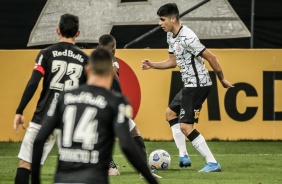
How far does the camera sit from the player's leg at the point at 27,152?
29.0 feet

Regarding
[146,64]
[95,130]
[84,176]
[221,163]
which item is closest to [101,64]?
[95,130]

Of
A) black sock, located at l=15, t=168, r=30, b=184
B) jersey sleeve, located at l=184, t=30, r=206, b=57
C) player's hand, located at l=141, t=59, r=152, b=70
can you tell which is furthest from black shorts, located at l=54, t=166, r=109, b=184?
player's hand, located at l=141, t=59, r=152, b=70

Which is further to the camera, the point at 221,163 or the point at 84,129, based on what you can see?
the point at 221,163

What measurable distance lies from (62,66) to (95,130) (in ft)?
9.36

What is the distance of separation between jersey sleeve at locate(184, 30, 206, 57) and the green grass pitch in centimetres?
163

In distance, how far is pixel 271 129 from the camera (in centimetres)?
1659

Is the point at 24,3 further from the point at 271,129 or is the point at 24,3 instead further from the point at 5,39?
the point at 271,129

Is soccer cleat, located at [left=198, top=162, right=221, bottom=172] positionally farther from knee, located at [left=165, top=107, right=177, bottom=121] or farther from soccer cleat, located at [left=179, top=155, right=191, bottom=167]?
knee, located at [left=165, top=107, right=177, bottom=121]

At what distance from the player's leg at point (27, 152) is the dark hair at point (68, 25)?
3.19 feet

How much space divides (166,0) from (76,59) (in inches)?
402

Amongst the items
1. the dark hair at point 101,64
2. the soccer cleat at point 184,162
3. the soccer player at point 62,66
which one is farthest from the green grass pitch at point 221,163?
the dark hair at point 101,64

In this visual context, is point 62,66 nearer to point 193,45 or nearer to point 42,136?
point 42,136

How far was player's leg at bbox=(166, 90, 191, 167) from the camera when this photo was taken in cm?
1265

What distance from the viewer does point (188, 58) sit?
12289 mm
